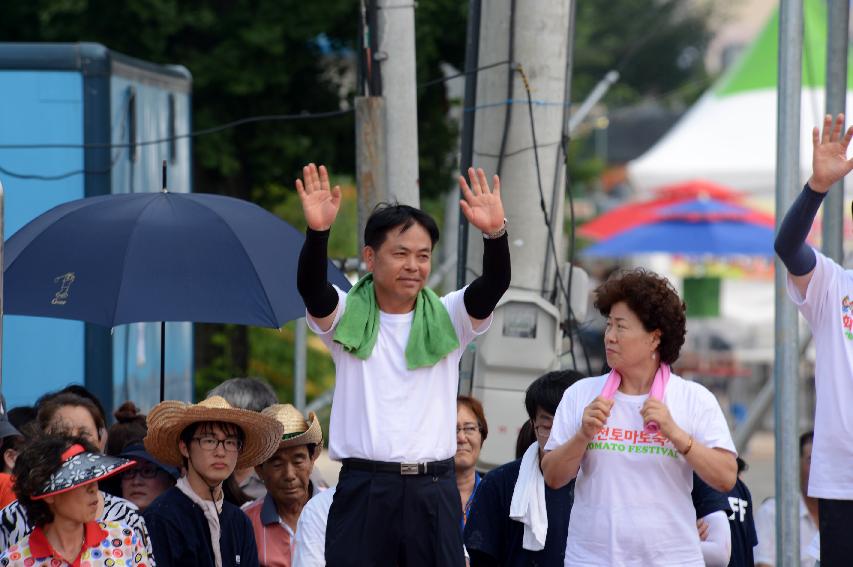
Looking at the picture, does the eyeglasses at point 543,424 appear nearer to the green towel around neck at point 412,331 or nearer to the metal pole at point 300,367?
the green towel around neck at point 412,331

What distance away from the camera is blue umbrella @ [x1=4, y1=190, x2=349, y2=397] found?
22.5 ft

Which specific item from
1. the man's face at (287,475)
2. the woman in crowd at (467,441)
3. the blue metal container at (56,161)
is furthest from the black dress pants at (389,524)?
the blue metal container at (56,161)

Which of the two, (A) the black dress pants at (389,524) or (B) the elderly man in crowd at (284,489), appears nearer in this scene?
(A) the black dress pants at (389,524)

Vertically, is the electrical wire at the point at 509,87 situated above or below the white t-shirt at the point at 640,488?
above

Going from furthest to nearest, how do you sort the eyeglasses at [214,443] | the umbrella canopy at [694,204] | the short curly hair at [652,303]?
the umbrella canopy at [694,204]
the eyeglasses at [214,443]
the short curly hair at [652,303]

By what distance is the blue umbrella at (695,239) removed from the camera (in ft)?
60.3

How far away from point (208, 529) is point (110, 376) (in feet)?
12.1

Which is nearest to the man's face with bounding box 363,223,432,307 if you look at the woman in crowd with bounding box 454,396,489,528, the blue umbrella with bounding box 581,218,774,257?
the woman in crowd with bounding box 454,396,489,528

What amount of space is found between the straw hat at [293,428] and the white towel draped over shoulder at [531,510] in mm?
1340

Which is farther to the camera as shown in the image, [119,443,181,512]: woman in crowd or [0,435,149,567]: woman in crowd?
[119,443,181,512]: woman in crowd

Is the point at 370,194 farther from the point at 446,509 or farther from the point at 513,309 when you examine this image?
the point at 446,509

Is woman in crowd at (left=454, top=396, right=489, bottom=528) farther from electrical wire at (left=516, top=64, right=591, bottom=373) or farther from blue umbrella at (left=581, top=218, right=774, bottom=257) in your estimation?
blue umbrella at (left=581, top=218, right=774, bottom=257)

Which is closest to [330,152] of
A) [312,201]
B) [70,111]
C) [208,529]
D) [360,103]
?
[70,111]

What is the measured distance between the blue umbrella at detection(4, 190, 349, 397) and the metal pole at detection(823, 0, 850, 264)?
2828mm
